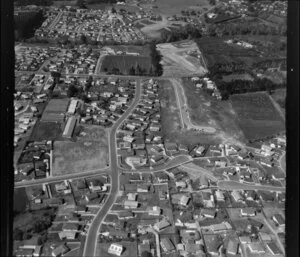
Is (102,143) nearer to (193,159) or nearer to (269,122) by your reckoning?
(193,159)

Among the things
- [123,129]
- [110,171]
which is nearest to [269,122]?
[123,129]

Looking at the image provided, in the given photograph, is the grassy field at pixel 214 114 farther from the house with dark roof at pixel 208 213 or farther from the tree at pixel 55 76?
the tree at pixel 55 76

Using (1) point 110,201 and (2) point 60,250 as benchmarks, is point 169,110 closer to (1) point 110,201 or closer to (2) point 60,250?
(1) point 110,201

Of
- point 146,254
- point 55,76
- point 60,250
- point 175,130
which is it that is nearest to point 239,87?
point 175,130

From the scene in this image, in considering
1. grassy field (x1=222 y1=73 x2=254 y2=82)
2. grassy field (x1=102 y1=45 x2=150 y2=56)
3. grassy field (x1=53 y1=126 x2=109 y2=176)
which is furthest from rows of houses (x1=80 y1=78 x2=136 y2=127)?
grassy field (x1=222 y1=73 x2=254 y2=82)

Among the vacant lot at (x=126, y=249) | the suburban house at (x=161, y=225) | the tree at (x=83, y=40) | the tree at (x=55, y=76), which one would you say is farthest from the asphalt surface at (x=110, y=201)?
the tree at (x=83, y=40)

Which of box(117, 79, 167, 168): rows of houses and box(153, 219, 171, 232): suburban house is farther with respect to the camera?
box(117, 79, 167, 168): rows of houses

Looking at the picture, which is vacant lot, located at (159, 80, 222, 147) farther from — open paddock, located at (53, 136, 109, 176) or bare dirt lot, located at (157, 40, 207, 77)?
bare dirt lot, located at (157, 40, 207, 77)
